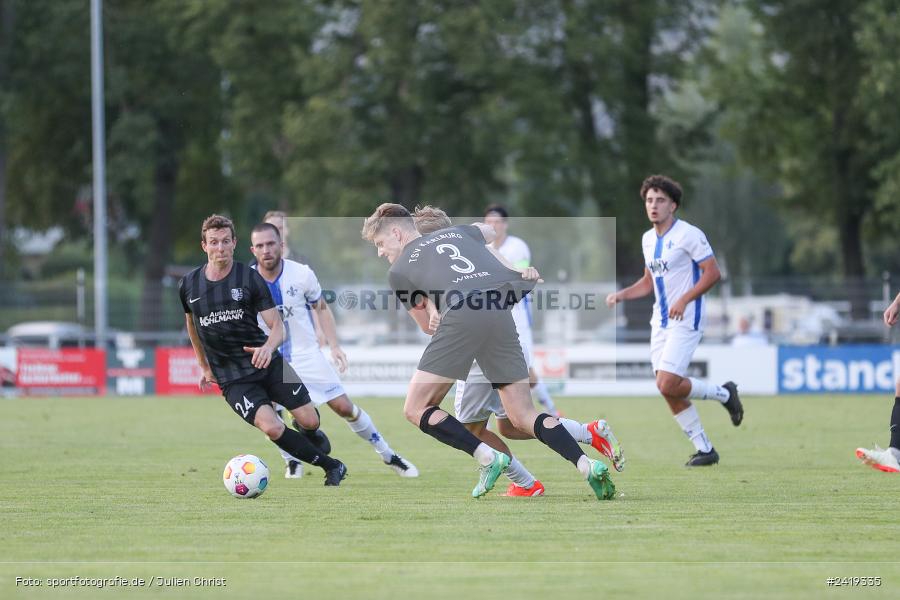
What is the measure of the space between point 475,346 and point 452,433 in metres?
0.60

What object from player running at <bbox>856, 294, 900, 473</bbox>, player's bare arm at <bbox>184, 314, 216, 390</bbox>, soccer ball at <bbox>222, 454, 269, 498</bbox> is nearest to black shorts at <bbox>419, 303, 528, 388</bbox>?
soccer ball at <bbox>222, 454, 269, 498</bbox>

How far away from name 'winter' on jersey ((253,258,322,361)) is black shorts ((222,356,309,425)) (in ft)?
2.99

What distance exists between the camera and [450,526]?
7.70m

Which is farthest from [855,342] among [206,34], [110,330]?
[206,34]

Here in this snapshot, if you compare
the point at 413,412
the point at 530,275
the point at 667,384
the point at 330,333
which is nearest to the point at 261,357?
the point at 330,333

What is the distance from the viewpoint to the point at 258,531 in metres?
7.59

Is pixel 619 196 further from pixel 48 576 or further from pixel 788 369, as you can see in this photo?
pixel 48 576

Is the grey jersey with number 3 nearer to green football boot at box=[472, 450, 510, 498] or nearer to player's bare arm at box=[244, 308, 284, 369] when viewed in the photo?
green football boot at box=[472, 450, 510, 498]

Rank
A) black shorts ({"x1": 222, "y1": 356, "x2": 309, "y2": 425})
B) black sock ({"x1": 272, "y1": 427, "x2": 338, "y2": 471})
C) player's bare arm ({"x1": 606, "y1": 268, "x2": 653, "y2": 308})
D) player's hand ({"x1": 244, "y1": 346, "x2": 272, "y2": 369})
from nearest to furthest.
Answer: player's hand ({"x1": 244, "y1": 346, "x2": 272, "y2": 369}) → black shorts ({"x1": 222, "y1": 356, "x2": 309, "y2": 425}) → black sock ({"x1": 272, "y1": 427, "x2": 338, "y2": 471}) → player's bare arm ({"x1": 606, "y1": 268, "x2": 653, "y2": 308})

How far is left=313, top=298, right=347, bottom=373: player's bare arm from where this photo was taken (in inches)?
417

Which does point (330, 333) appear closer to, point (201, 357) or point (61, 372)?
point (201, 357)

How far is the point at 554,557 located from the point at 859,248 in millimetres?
31340

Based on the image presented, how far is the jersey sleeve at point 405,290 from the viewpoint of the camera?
857cm

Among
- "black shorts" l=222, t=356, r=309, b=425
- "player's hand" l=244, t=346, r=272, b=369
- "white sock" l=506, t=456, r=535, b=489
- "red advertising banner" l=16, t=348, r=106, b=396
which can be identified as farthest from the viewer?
"red advertising banner" l=16, t=348, r=106, b=396
